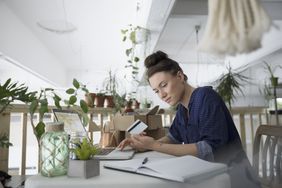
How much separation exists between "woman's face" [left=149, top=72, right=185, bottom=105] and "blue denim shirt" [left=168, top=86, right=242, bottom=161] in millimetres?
130

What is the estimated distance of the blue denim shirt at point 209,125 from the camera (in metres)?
0.95

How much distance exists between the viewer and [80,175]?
2.25 feet

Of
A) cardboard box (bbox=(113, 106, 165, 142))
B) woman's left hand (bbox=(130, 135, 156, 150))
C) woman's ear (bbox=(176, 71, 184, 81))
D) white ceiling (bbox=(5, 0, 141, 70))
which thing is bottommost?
woman's left hand (bbox=(130, 135, 156, 150))

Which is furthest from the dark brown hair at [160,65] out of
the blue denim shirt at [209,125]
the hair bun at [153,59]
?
the blue denim shirt at [209,125]

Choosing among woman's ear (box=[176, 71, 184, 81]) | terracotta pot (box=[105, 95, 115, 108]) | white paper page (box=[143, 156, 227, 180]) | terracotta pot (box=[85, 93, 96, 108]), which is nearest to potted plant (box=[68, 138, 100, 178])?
white paper page (box=[143, 156, 227, 180])

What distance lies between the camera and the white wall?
3.20 meters

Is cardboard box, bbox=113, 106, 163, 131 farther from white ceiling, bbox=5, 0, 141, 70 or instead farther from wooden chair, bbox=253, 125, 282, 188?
white ceiling, bbox=5, 0, 141, 70

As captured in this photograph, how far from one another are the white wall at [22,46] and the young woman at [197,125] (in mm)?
2735

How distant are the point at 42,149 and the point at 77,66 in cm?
724

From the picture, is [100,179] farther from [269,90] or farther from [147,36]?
[269,90]

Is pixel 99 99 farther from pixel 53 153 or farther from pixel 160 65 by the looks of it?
pixel 53 153

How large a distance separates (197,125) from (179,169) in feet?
1.44

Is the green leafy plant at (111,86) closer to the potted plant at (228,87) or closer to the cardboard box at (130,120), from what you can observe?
the cardboard box at (130,120)

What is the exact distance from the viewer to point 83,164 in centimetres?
68
